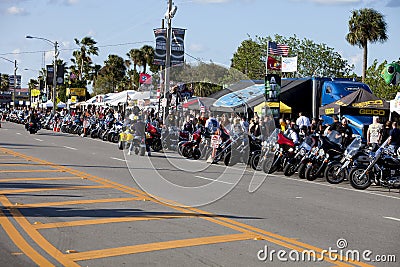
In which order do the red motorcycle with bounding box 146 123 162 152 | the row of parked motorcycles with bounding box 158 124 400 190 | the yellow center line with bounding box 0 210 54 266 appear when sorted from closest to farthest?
the yellow center line with bounding box 0 210 54 266 < the row of parked motorcycles with bounding box 158 124 400 190 < the red motorcycle with bounding box 146 123 162 152

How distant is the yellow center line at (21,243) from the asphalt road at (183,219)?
0.01 meters

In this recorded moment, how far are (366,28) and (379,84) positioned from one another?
5.75 meters

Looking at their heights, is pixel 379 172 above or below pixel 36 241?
above

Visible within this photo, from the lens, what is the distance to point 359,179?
584 inches

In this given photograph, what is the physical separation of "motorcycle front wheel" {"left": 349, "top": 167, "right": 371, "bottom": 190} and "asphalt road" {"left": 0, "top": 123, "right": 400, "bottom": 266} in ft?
0.74

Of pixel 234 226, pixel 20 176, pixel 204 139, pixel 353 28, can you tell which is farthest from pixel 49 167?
pixel 353 28

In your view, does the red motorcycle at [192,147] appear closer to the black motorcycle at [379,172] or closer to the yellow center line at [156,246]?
the black motorcycle at [379,172]

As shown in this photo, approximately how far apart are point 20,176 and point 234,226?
763 cm

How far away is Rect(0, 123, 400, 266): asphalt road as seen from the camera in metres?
7.33

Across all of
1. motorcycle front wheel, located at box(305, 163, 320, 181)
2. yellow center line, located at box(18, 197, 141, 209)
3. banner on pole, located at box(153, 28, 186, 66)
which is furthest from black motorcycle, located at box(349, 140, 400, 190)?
banner on pole, located at box(153, 28, 186, 66)

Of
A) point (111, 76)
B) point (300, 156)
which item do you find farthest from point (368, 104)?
point (111, 76)

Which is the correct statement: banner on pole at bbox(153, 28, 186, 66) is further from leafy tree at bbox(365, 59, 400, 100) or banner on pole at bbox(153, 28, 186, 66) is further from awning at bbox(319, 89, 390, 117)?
leafy tree at bbox(365, 59, 400, 100)

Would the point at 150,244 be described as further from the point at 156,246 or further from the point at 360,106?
the point at 360,106

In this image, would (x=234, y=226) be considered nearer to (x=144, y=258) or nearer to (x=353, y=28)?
(x=144, y=258)
